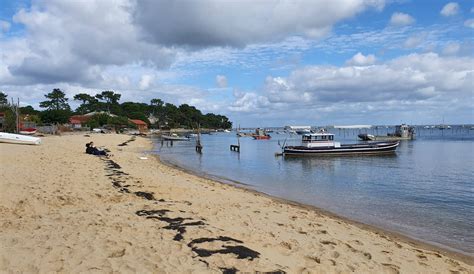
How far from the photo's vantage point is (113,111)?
14550 centimetres

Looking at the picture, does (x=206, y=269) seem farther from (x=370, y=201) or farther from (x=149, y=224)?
(x=370, y=201)

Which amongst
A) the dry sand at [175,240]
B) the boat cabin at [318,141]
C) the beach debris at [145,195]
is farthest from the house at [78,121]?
the dry sand at [175,240]

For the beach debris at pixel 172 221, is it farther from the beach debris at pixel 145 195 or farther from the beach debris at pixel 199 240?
the beach debris at pixel 145 195

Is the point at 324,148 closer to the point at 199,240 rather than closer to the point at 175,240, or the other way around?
the point at 199,240

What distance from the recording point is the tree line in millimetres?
94975

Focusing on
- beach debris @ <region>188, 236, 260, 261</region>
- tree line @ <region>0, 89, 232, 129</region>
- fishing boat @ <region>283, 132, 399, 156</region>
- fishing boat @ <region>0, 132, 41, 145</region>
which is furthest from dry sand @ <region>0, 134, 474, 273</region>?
tree line @ <region>0, 89, 232, 129</region>

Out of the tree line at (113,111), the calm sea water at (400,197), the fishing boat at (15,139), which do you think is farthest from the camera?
the tree line at (113,111)

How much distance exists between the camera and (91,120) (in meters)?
108

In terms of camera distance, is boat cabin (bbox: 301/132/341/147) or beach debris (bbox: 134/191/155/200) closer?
beach debris (bbox: 134/191/155/200)

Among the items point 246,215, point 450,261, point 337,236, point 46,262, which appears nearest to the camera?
point 46,262

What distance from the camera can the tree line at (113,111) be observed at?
312 feet

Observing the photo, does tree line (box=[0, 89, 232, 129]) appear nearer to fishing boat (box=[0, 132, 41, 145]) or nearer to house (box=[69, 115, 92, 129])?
house (box=[69, 115, 92, 129])

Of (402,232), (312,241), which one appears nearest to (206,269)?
(312,241)

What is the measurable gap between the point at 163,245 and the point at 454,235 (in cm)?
998
